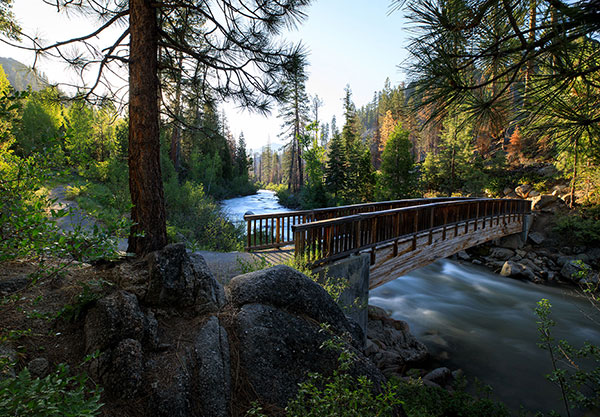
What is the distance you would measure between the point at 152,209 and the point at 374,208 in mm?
8065

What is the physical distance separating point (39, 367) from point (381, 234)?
647 centimetres

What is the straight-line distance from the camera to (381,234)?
7.03 meters

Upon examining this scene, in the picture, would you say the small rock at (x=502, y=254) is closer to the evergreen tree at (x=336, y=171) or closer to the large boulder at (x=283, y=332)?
the evergreen tree at (x=336, y=171)

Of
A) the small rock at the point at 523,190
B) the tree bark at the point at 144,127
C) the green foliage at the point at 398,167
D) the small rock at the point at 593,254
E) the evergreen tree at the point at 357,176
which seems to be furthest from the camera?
the evergreen tree at the point at 357,176

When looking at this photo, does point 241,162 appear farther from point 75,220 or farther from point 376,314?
point 376,314

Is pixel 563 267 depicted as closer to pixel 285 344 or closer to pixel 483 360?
pixel 483 360

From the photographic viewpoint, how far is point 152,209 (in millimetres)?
3867

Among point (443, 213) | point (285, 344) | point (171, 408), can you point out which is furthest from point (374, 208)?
point (171, 408)

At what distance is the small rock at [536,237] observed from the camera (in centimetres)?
1608

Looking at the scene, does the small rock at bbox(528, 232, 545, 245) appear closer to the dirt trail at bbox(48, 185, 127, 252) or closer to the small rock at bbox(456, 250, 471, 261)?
the small rock at bbox(456, 250, 471, 261)

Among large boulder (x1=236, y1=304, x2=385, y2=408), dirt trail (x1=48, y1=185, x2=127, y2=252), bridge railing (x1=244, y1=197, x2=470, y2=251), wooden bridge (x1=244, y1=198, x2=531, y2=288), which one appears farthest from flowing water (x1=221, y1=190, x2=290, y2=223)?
large boulder (x1=236, y1=304, x2=385, y2=408)

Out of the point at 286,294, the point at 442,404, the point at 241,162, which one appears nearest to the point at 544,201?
the point at 442,404

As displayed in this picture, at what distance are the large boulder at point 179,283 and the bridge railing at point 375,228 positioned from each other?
85.8 inches

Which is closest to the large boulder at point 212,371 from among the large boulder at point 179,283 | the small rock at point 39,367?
the large boulder at point 179,283
